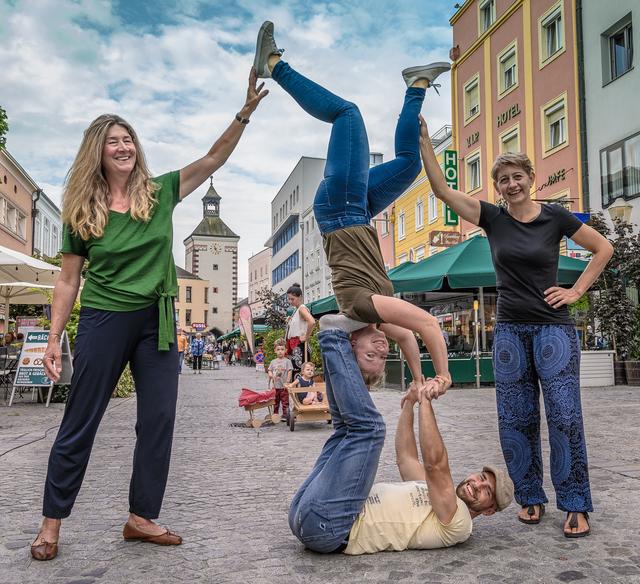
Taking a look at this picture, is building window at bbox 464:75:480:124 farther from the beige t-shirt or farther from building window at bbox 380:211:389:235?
the beige t-shirt

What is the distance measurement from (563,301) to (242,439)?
470 centimetres

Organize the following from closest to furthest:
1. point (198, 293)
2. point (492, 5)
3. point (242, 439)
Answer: point (242, 439) < point (492, 5) < point (198, 293)

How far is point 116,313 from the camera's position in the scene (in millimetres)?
3049

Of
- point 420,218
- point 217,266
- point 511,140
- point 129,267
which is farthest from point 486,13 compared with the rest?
point 217,266

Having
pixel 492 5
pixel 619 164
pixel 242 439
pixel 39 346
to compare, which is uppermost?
pixel 492 5

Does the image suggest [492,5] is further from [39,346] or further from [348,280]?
[348,280]

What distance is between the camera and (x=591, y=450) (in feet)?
19.3

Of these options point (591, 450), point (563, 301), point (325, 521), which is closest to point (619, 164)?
point (591, 450)

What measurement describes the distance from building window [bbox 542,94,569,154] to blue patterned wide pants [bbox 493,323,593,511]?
18.7m

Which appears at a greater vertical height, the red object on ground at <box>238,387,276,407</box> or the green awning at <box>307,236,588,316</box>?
the green awning at <box>307,236,588,316</box>

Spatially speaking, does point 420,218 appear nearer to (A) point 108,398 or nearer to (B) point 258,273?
(A) point 108,398

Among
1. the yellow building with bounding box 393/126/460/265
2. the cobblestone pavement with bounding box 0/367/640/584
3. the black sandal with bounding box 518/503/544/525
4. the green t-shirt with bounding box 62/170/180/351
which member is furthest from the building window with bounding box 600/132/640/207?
the green t-shirt with bounding box 62/170/180/351

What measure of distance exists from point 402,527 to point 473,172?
82.8 feet

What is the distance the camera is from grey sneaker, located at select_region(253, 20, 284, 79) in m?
2.98
